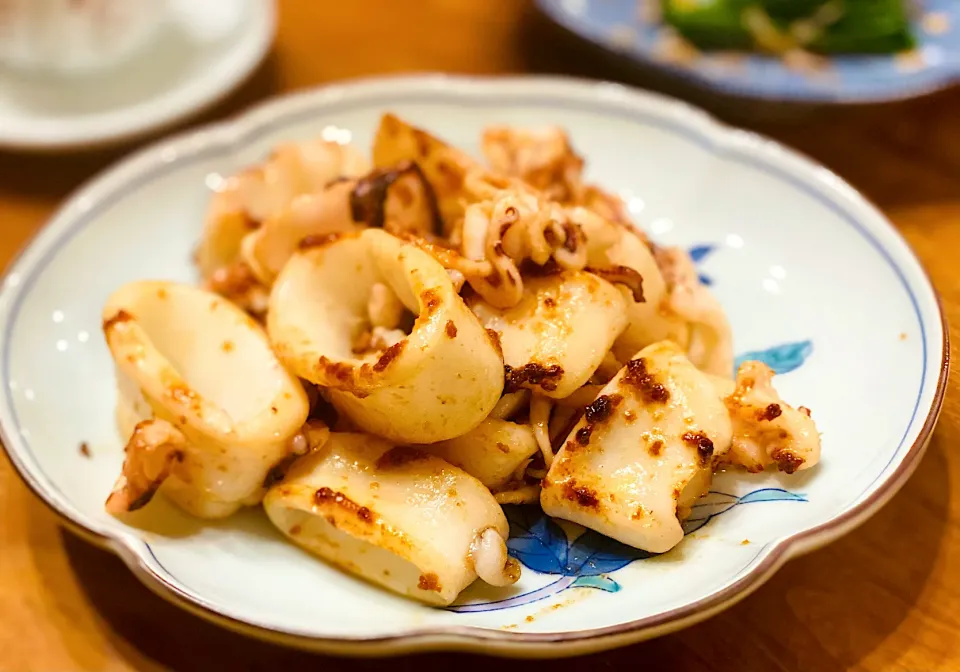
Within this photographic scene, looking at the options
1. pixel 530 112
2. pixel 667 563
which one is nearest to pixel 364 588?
pixel 667 563

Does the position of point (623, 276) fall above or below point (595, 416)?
above

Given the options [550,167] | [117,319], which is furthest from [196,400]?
[550,167]

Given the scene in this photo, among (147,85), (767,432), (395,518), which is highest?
(767,432)

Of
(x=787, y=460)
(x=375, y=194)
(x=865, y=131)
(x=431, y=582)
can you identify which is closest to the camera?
(x=431, y=582)

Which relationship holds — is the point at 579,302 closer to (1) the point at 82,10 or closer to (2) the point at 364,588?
(2) the point at 364,588

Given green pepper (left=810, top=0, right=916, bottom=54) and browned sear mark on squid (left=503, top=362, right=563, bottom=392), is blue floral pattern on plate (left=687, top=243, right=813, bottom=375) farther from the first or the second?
green pepper (left=810, top=0, right=916, bottom=54)

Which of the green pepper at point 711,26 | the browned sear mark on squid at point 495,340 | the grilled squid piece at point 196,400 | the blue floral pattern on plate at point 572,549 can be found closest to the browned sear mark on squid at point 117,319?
the grilled squid piece at point 196,400

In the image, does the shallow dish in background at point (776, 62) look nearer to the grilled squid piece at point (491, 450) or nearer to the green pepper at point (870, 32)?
the green pepper at point (870, 32)

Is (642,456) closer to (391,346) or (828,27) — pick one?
(391,346)
